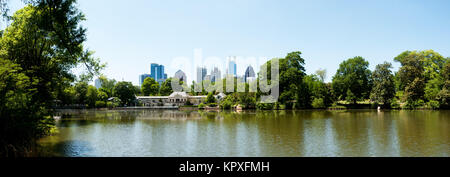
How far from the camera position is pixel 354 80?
60062mm

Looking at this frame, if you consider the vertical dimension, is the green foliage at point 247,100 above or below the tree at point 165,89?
below

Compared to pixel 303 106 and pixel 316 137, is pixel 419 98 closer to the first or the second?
pixel 303 106

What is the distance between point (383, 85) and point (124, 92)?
194 ft

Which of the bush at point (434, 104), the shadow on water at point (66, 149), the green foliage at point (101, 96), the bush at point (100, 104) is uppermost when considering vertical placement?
the green foliage at point (101, 96)

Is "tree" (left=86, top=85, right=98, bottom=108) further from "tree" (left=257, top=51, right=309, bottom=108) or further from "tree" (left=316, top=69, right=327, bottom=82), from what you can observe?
"tree" (left=316, top=69, right=327, bottom=82)

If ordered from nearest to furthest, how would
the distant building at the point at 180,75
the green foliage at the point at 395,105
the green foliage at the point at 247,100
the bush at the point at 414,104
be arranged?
the bush at the point at 414,104 → the green foliage at the point at 395,105 → the green foliage at the point at 247,100 → the distant building at the point at 180,75

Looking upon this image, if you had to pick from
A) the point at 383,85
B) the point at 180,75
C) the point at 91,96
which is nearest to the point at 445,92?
the point at 383,85

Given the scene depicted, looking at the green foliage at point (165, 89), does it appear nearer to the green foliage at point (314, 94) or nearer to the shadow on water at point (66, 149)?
the green foliage at point (314, 94)

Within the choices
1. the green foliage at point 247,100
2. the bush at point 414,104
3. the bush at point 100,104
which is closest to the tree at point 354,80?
the bush at point 414,104

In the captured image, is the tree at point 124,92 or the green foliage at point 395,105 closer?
the green foliage at point 395,105

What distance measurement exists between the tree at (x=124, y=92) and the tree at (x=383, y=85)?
2231 inches

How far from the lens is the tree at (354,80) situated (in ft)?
197

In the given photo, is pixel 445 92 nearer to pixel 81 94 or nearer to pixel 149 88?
pixel 81 94
